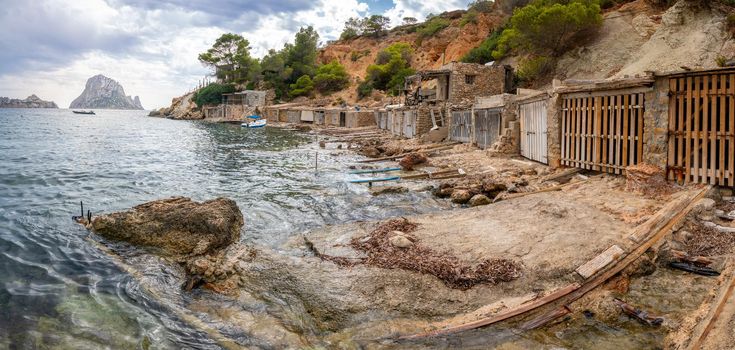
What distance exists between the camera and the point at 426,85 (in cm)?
5144

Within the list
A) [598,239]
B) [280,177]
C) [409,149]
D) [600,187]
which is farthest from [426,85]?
[598,239]

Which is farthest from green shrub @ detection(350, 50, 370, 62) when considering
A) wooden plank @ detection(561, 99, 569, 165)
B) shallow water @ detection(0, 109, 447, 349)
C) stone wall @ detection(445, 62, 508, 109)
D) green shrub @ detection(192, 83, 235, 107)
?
wooden plank @ detection(561, 99, 569, 165)

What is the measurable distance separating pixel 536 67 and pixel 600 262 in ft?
107

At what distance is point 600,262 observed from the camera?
21.7ft

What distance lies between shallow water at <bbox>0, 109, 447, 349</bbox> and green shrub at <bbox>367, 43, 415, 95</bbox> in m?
37.0

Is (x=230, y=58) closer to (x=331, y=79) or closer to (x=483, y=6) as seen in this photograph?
(x=331, y=79)

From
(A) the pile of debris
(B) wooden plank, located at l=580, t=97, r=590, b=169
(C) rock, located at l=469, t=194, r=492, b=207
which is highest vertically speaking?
(B) wooden plank, located at l=580, t=97, r=590, b=169

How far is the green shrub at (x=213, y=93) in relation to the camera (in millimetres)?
83375

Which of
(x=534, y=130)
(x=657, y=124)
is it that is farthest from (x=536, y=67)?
(x=657, y=124)

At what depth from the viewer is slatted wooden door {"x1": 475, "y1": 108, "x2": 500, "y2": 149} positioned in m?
20.8

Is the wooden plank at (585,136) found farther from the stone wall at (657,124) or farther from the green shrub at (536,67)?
the green shrub at (536,67)

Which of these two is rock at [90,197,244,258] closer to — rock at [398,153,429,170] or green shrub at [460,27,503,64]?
rock at [398,153,429,170]

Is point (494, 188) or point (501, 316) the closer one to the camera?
point (501, 316)

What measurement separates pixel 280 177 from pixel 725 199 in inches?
623
